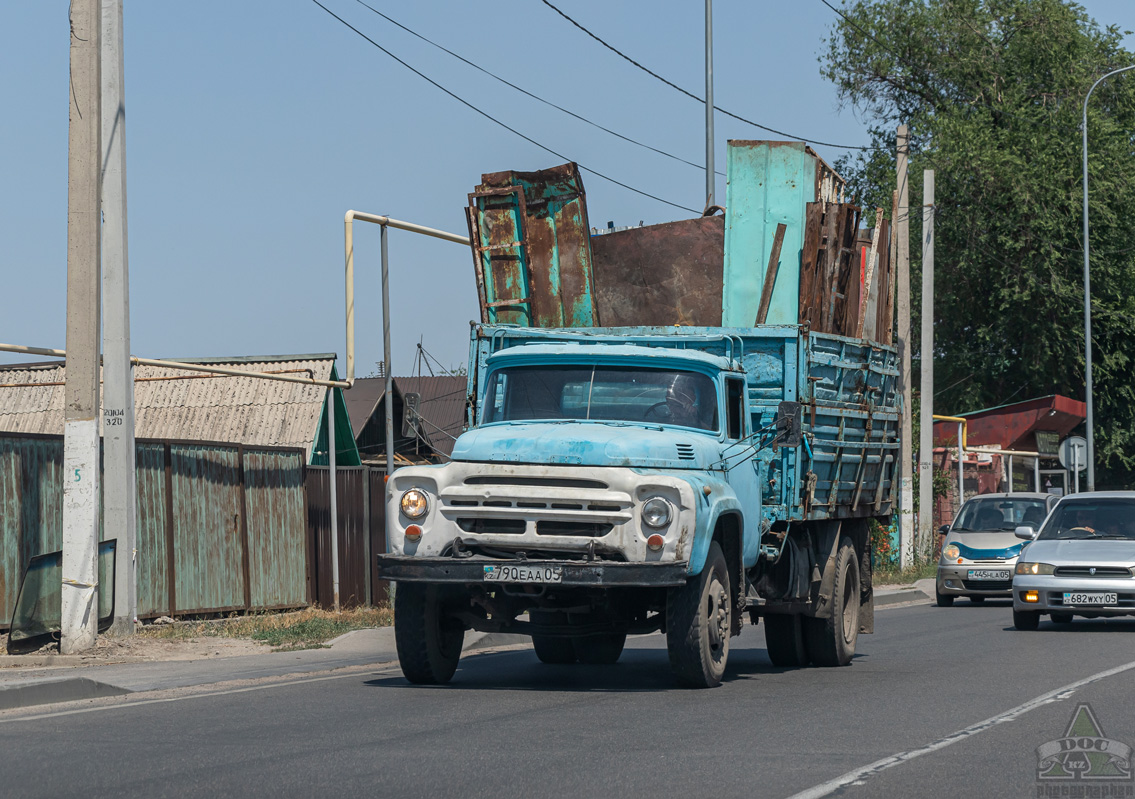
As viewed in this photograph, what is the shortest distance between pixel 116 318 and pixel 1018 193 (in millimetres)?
34119

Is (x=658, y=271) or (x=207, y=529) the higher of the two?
(x=658, y=271)

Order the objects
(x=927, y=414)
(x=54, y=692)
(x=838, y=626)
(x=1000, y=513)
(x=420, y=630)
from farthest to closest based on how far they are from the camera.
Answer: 1. (x=927, y=414)
2. (x=1000, y=513)
3. (x=838, y=626)
4. (x=420, y=630)
5. (x=54, y=692)

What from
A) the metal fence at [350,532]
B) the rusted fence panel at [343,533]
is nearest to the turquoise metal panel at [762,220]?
the metal fence at [350,532]

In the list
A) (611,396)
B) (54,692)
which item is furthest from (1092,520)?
(54,692)

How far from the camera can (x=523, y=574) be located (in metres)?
9.75

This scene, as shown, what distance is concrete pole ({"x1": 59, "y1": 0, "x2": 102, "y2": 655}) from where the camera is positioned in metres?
13.0

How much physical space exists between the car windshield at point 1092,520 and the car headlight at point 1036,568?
995 mm

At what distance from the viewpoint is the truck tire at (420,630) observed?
1044 cm

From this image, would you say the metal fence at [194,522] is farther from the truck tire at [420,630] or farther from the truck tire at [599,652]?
the truck tire at [420,630]

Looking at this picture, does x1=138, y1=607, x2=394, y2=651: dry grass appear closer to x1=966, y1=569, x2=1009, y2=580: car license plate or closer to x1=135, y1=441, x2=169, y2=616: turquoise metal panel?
x1=135, y1=441, x2=169, y2=616: turquoise metal panel

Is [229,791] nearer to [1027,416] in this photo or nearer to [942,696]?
[942,696]

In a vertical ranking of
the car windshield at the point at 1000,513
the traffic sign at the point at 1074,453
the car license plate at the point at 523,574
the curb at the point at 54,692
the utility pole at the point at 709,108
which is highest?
the utility pole at the point at 709,108

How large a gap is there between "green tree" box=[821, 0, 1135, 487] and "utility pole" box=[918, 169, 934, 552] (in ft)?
47.0

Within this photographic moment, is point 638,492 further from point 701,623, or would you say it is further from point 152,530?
point 152,530
